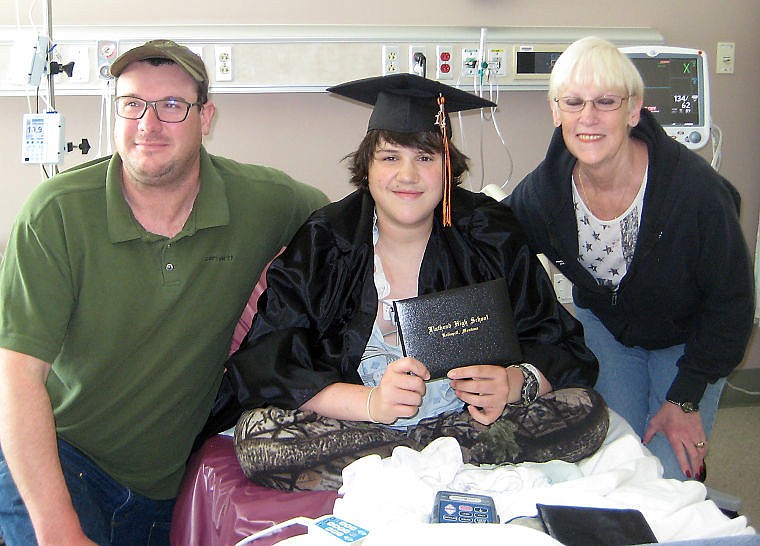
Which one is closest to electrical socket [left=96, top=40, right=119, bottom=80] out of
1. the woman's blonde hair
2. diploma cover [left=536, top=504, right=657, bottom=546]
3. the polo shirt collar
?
the polo shirt collar

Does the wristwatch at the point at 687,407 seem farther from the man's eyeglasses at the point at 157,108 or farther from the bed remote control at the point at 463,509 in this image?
the man's eyeglasses at the point at 157,108

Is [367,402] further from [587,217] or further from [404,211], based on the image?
[587,217]

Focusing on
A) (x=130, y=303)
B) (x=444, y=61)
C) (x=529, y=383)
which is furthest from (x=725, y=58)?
(x=130, y=303)

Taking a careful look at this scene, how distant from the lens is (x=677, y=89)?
134 inches

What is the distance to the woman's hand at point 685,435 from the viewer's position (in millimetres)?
2492

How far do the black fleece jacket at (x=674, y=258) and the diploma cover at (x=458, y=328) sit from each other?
0.71m

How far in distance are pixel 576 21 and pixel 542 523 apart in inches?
126

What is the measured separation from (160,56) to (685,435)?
200 centimetres

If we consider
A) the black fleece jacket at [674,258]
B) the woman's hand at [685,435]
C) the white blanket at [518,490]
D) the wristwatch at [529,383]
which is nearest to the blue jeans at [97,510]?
the white blanket at [518,490]

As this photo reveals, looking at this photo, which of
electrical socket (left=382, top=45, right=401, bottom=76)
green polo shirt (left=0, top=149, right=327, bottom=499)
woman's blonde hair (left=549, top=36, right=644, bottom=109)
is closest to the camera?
green polo shirt (left=0, top=149, right=327, bottom=499)

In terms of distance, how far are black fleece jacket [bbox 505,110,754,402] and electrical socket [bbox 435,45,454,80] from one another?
4.17 ft

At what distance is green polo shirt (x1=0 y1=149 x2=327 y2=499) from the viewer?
1.94 meters

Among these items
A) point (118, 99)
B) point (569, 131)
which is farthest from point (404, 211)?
point (118, 99)

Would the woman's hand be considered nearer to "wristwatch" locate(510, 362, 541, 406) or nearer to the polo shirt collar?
"wristwatch" locate(510, 362, 541, 406)
